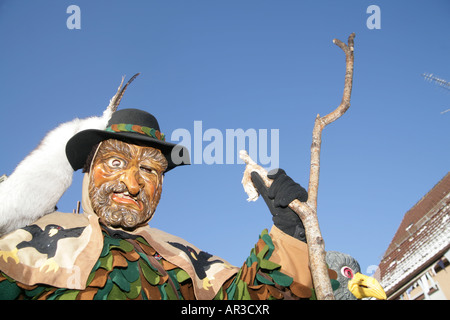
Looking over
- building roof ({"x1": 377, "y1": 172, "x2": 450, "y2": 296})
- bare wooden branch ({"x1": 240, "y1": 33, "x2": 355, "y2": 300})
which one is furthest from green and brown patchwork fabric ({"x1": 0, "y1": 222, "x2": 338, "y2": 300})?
building roof ({"x1": 377, "y1": 172, "x2": 450, "y2": 296})

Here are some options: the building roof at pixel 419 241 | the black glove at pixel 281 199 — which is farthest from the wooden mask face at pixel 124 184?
the building roof at pixel 419 241

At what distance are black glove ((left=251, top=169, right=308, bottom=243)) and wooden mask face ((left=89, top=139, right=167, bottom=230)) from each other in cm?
92

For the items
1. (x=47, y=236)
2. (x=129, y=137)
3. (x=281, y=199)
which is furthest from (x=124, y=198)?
(x=281, y=199)

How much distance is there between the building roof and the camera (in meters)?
11.7

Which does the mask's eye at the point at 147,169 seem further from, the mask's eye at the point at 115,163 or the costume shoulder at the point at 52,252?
the costume shoulder at the point at 52,252

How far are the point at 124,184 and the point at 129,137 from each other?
401 millimetres

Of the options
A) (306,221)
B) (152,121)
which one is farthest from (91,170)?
(306,221)

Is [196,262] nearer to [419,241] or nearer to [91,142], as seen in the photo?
[91,142]

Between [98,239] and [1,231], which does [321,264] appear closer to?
[98,239]

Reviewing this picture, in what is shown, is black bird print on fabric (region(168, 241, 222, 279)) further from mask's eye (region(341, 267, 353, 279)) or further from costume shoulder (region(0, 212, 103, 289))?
mask's eye (region(341, 267, 353, 279))

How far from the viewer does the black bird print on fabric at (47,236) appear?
8.22 feet

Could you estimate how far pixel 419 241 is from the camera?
46.4 feet

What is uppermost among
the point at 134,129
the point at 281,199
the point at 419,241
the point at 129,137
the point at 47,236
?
the point at 419,241

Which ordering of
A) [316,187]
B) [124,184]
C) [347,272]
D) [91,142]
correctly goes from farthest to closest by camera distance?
[91,142], [124,184], [347,272], [316,187]
